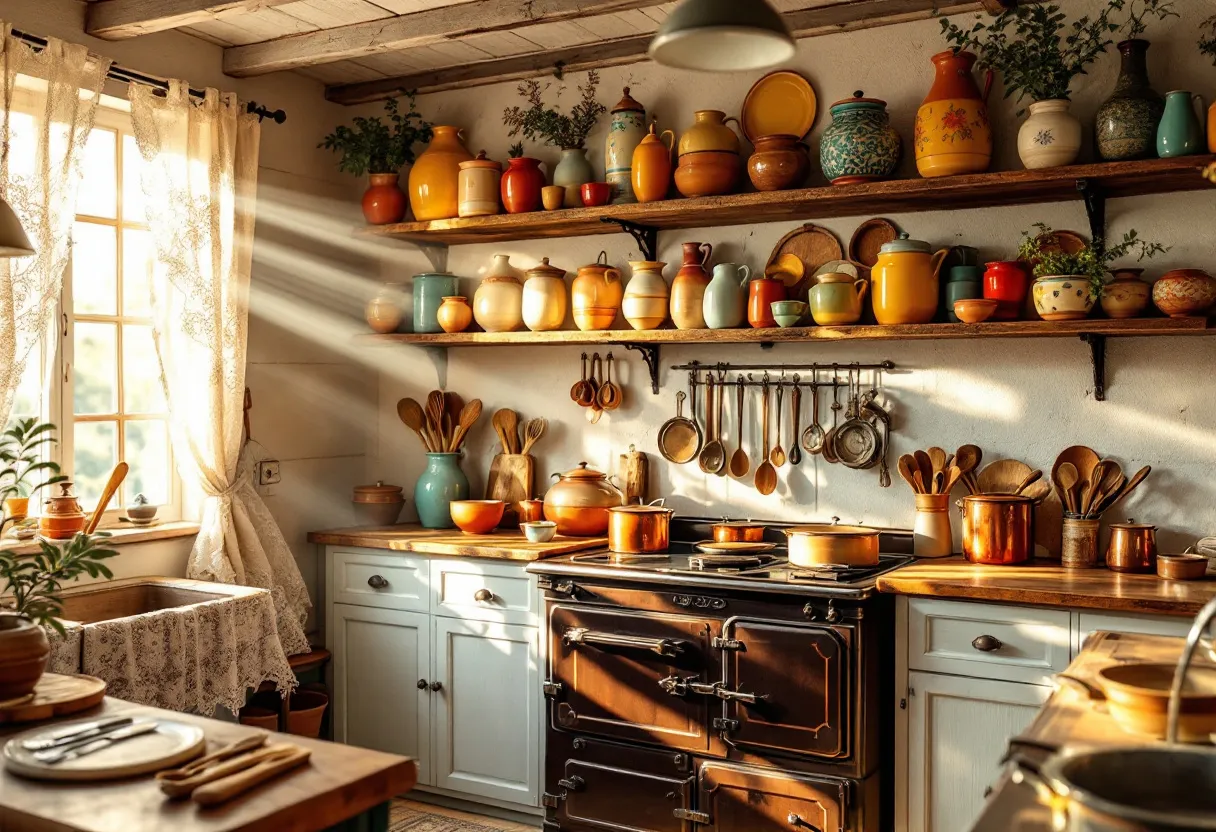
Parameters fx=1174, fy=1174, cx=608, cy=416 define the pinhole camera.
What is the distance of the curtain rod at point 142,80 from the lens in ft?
10.8

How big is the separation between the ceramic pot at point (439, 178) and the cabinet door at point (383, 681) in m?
1.44

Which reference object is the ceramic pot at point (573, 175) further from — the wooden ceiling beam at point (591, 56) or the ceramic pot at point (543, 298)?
the wooden ceiling beam at point (591, 56)

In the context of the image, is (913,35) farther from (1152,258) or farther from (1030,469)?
(1030,469)

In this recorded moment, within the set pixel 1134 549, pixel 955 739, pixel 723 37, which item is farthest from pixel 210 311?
pixel 1134 549

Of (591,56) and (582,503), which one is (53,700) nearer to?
(582,503)

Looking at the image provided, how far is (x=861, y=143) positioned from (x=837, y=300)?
47 centimetres

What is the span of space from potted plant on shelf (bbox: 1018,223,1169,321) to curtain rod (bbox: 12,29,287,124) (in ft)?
8.46

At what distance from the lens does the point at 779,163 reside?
3.61 m

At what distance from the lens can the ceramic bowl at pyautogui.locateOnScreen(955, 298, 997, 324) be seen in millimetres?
3316

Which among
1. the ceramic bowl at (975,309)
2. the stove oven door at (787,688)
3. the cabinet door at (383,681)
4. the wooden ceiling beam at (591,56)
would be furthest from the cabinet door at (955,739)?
the wooden ceiling beam at (591,56)

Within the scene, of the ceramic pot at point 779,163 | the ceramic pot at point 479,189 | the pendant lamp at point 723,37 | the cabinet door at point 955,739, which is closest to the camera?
the pendant lamp at point 723,37

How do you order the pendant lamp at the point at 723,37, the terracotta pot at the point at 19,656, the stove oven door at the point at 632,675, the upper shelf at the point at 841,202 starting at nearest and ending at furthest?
the pendant lamp at the point at 723,37, the terracotta pot at the point at 19,656, the upper shelf at the point at 841,202, the stove oven door at the point at 632,675

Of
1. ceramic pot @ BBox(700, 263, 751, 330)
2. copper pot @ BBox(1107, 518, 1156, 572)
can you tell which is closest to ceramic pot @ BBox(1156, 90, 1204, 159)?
copper pot @ BBox(1107, 518, 1156, 572)

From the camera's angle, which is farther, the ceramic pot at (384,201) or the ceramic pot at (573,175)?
the ceramic pot at (384,201)
